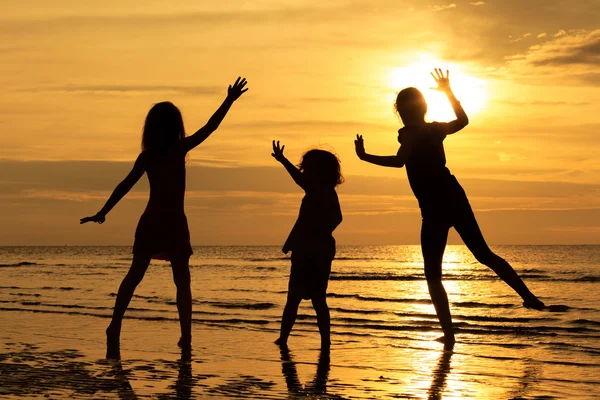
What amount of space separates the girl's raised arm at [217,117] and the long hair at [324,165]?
109 centimetres

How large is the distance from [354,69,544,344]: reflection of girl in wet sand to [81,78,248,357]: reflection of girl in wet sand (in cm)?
156

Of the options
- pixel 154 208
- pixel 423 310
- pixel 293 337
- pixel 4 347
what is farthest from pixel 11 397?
pixel 423 310

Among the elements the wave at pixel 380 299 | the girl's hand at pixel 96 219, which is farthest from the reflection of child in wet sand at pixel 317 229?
the wave at pixel 380 299

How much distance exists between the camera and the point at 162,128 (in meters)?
6.68

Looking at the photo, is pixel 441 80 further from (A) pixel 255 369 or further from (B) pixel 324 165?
(A) pixel 255 369

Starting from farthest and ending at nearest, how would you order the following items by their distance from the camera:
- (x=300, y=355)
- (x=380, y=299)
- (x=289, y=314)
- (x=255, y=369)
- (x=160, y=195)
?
(x=380, y=299) → (x=289, y=314) → (x=300, y=355) → (x=160, y=195) → (x=255, y=369)

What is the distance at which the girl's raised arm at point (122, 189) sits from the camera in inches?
252

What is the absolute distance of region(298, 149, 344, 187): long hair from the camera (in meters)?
7.33

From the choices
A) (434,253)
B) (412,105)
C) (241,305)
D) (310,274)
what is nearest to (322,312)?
(310,274)

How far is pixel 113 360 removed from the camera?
652 centimetres

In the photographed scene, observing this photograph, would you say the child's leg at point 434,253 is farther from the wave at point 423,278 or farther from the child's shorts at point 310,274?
the wave at point 423,278

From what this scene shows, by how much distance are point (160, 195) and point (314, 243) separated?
152 cm

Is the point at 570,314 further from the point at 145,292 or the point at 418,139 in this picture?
the point at 145,292

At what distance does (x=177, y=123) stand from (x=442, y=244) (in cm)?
249
